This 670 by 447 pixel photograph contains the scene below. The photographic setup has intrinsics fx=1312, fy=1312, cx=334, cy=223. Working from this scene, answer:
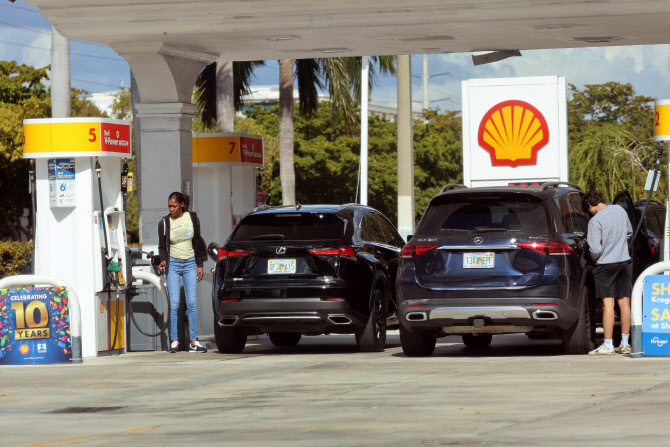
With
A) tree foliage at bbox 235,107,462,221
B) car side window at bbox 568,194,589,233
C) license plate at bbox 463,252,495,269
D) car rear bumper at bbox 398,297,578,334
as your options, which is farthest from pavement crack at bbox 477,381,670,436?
tree foliage at bbox 235,107,462,221

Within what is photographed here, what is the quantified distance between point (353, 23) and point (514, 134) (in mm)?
3124

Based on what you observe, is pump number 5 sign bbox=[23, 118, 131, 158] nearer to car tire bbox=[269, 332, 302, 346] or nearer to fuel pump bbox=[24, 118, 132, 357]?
fuel pump bbox=[24, 118, 132, 357]

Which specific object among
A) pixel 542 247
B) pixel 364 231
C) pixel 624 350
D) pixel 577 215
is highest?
pixel 577 215

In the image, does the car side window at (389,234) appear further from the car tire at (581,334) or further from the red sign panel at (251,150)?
the red sign panel at (251,150)

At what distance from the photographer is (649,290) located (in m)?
12.9

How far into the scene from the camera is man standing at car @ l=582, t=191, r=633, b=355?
43.5ft

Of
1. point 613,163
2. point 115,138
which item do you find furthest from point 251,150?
point 613,163

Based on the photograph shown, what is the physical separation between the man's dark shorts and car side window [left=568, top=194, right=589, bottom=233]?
590 millimetres

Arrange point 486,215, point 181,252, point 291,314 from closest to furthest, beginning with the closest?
point 486,215 → point 291,314 → point 181,252

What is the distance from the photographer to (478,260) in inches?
507

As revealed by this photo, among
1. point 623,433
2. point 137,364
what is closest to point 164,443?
point 623,433

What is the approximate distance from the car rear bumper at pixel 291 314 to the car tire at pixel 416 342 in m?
0.66

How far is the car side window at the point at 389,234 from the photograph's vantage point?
51.7ft

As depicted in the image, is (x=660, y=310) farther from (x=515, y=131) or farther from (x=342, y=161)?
(x=342, y=161)
